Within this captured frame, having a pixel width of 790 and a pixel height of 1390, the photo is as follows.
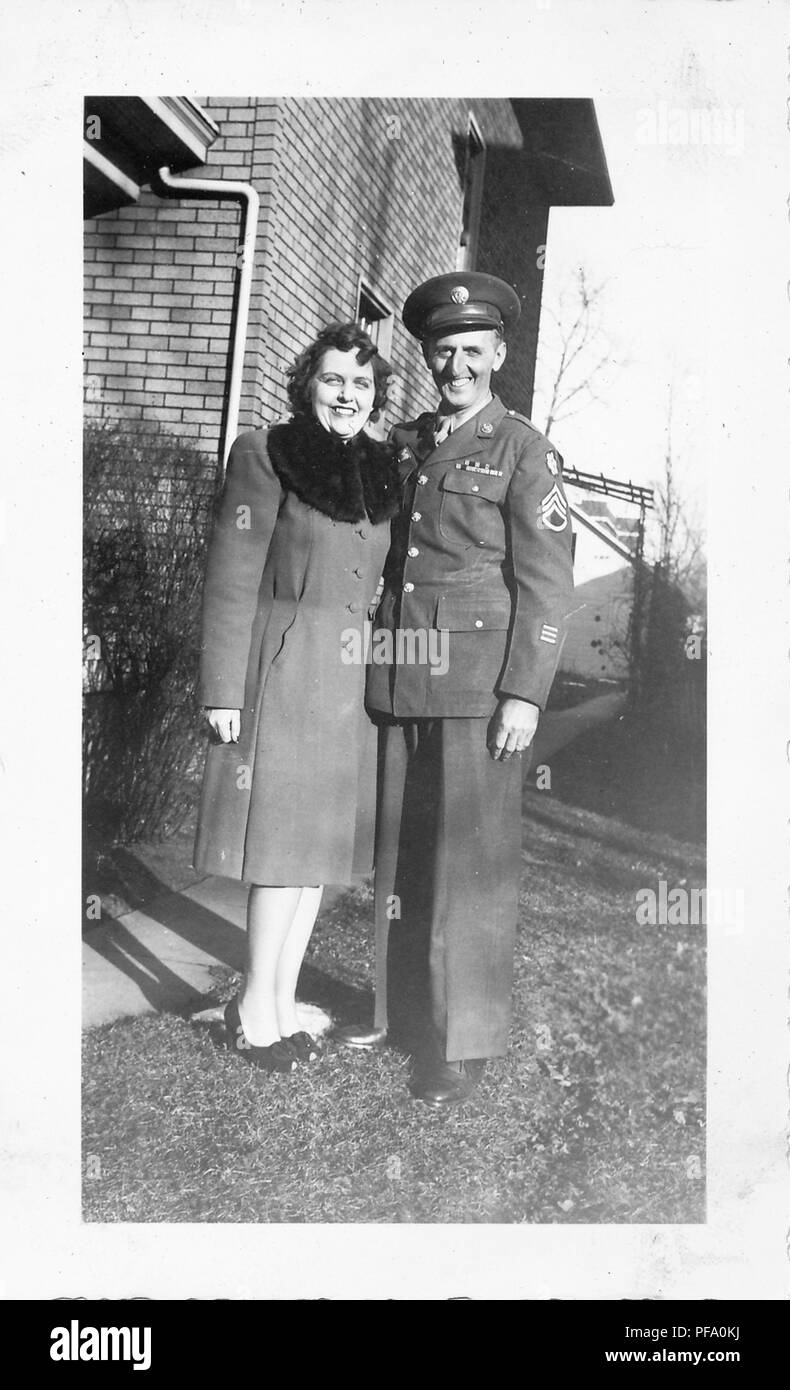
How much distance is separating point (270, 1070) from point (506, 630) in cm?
134

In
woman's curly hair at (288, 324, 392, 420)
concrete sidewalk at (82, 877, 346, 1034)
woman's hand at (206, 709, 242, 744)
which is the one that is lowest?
concrete sidewalk at (82, 877, 346, 1034)

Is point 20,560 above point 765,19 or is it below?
below

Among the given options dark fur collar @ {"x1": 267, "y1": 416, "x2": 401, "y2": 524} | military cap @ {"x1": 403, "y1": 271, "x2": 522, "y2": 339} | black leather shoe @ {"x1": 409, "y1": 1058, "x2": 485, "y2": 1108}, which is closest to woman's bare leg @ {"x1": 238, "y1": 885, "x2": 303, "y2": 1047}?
black leather shoe @ {"x1": 409, "y1": 1058, "x2": 485, "y2": 1108}

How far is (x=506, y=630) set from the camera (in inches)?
99.0

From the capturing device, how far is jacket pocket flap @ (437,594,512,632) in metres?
2.50

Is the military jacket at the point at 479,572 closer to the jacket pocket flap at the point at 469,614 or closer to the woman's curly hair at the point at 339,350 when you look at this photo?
the jacket pocket flap at the point at 469,614

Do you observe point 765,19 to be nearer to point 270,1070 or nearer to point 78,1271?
point 270,1070

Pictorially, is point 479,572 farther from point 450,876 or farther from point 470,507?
point 450,876

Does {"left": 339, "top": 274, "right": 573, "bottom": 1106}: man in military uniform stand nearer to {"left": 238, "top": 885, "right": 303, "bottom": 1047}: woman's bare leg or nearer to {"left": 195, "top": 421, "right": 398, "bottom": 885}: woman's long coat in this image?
{"left": 195, "top": 421, "right": 398, "bottom": 885}: woman's long coat

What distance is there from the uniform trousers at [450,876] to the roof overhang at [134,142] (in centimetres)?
171

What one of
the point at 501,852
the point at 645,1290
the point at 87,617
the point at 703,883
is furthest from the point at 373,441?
the point at 645,1290

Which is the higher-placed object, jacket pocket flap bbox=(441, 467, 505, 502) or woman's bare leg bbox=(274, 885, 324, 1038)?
jacket pocket flap bbox=(441, 467, 505, 502)

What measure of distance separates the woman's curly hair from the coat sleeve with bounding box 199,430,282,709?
15 centimetres

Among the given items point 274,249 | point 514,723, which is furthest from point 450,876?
point 274,249
